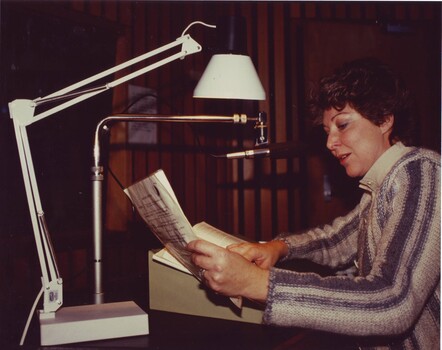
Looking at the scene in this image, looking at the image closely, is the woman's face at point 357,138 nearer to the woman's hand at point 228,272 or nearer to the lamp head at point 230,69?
the lamp head at point 230,69

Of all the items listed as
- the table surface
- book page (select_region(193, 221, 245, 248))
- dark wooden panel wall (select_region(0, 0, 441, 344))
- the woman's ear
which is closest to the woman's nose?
the woman's ear

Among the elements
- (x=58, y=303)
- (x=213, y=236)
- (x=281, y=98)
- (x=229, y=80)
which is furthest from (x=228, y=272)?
(x=281, y=98)

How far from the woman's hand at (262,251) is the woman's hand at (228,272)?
0.94 feet

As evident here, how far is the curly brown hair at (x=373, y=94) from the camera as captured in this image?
66.1 inches

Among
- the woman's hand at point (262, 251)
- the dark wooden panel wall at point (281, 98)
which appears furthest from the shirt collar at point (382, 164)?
the dark wooden panel wall at point (281, 98)

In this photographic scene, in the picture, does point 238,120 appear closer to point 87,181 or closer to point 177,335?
point 177,335

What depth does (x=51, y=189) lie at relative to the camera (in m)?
2.30

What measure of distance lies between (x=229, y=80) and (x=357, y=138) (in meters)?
0.50

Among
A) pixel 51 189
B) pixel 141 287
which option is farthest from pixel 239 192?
pixel 141 287

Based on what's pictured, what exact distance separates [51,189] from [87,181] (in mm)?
199

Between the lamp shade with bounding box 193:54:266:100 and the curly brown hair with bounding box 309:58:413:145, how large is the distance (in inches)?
12.3

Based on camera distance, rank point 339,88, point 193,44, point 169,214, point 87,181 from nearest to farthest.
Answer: point 169,214
point 193,44
point 339,88
point 87,181

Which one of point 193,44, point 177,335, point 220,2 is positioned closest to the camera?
point 177,335

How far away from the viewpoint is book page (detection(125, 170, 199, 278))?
1.12m
